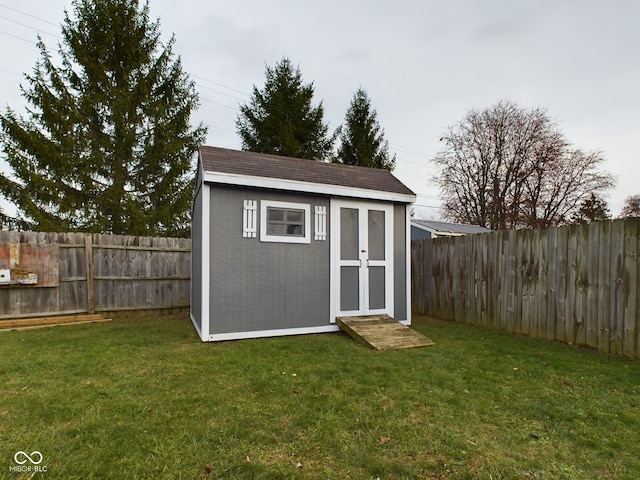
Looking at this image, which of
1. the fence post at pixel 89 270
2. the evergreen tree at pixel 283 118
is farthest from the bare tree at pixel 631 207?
the fence post at pixel 89 270

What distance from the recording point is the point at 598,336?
4238 millimetres

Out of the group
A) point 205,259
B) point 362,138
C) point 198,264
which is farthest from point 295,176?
point 362,138

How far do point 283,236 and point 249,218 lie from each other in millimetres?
633

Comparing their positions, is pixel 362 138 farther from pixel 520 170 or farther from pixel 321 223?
pixel 321 223

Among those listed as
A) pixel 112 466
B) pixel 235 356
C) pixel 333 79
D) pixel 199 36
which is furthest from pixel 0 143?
pixel 333 79

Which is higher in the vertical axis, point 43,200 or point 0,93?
point 0,93

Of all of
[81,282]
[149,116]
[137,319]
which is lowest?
[137,319]

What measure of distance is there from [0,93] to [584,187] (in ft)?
80.9

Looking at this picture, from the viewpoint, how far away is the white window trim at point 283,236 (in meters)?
5.18

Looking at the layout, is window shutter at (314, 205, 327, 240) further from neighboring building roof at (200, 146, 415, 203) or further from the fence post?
the fence post

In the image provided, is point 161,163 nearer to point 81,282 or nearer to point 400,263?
point 81,282

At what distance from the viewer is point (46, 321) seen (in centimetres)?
599

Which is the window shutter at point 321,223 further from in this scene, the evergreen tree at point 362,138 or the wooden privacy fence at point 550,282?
the evergreen tree at point 362,138

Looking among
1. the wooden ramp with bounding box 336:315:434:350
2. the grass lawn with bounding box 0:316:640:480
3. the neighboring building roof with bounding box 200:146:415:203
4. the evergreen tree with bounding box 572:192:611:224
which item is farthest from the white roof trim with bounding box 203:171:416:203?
the evergreen tree with bounding box 572:192:611:224
